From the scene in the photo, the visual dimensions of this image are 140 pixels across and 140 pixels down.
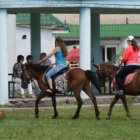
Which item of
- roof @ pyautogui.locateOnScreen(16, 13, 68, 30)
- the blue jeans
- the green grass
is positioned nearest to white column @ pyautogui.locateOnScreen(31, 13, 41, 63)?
the green grass

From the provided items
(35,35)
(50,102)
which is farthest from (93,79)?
(35,35)

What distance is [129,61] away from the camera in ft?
62.2

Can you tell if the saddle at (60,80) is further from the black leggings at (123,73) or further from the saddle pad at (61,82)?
the black leggings at (123,73)

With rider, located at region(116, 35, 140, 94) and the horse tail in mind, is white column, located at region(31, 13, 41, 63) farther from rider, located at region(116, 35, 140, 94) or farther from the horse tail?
rider, located at region(116, 35, 140, 94)

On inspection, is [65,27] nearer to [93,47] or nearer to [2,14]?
[93,47]

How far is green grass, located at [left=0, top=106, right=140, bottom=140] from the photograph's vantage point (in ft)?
47.8

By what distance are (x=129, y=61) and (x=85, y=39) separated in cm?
631

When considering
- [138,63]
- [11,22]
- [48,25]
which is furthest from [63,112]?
[48,25]

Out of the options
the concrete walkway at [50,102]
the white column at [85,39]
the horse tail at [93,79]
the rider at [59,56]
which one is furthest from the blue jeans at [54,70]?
the white column at [85,39]

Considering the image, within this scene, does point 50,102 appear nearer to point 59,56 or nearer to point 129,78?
point 59,56

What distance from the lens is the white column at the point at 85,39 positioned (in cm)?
2511

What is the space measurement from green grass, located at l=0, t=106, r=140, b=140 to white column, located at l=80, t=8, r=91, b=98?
4.16 meters

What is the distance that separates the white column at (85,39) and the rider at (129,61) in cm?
605

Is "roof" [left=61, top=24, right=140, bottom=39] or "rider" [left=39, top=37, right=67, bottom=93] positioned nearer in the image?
"rider" [left=39, top=37, right=67, bottom=93]
